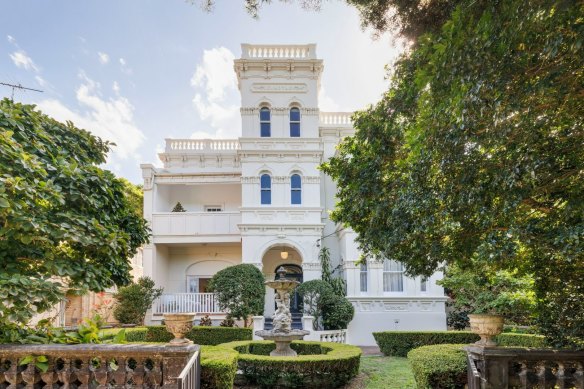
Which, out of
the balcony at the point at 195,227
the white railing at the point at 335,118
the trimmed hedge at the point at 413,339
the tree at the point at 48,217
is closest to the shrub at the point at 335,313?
the trimmed hedge at the point at 413,339

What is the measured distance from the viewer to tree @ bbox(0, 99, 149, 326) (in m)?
4.55

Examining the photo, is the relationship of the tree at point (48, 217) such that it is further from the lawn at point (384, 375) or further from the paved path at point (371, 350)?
the paved path at point (371, 350)

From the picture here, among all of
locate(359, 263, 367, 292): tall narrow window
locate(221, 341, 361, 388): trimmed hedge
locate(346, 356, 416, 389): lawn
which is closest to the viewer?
locate(221, 341, 361, 388): trimmed hedge

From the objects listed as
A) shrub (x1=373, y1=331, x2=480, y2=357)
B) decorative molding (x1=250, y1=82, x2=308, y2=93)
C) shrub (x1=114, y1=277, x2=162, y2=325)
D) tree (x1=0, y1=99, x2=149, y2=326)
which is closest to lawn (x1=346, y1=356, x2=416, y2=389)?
shrub (x1=373, y1=331, x2=480, y2=357)

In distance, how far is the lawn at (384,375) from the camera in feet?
30.9

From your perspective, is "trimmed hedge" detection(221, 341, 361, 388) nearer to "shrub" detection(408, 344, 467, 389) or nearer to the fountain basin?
the fountain basin

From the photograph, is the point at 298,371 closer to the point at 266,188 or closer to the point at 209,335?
the point at 209,335

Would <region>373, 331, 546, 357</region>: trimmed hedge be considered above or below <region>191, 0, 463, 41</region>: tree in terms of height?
below

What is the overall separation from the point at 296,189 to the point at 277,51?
23.3 feet

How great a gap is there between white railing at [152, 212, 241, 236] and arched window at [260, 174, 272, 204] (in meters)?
1.61

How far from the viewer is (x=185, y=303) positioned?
19297 mm

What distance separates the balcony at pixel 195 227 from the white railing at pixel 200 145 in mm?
4022

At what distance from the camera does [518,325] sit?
46.2ft

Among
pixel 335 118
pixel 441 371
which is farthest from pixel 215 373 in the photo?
pixel 335 118
